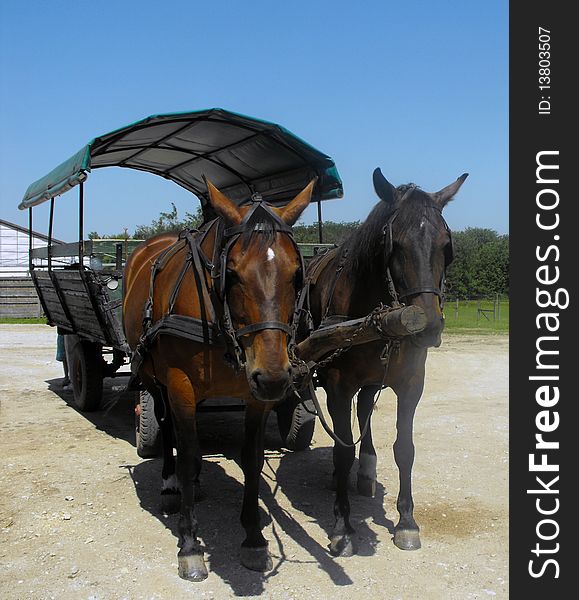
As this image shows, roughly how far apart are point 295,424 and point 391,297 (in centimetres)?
262

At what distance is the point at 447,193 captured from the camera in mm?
3957

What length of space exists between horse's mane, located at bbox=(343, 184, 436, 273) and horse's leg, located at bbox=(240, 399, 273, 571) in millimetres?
1114

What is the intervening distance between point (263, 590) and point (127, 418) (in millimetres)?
4565

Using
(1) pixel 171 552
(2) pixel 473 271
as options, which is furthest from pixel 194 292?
(2) pixel 473 271

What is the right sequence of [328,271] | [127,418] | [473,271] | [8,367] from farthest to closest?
[473,271], [8,367], [127,418], [328,271]

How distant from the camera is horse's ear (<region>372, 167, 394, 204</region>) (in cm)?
388

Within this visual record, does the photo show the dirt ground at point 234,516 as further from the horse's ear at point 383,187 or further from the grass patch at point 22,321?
the grass patch at point 22,321

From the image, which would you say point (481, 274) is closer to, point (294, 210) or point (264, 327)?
point (294, 210)

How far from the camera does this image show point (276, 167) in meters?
6.75

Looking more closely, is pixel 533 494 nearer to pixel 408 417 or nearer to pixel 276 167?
pixel 408 417

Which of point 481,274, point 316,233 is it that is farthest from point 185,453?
point 481,274

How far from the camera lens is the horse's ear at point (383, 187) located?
3.88 m

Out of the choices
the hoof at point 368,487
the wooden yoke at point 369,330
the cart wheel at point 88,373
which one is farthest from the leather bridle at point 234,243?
the cart wheel at point 88,373

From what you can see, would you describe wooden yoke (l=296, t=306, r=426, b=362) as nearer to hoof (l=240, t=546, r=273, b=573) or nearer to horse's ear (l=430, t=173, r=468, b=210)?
horse's ear (l=430, t=173, r=468, b=210)
